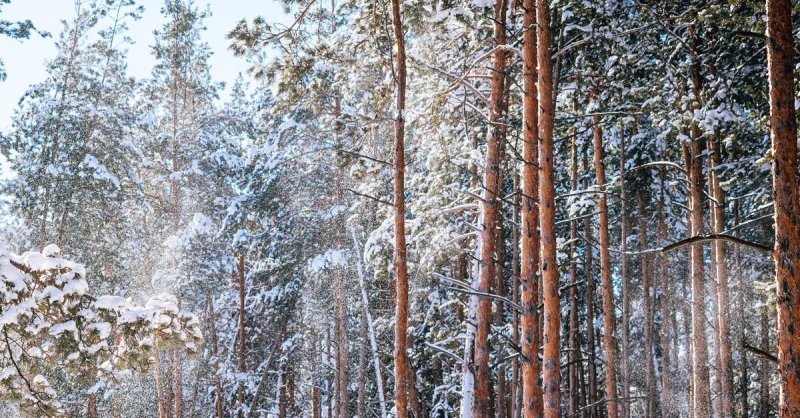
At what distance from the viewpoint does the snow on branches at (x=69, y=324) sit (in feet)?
21.1

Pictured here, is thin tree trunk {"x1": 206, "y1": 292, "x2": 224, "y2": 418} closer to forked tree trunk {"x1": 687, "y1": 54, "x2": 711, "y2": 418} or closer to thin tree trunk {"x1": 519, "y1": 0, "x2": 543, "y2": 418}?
forked tree trunk {"x1": 687, "y1": 54, "x2": 711, "y2": 418}

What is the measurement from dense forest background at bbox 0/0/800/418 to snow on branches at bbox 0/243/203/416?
0.10ft

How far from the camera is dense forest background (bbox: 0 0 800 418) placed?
712 cm

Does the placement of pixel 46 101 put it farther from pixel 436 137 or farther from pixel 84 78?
pixel 436 137

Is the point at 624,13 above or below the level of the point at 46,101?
below

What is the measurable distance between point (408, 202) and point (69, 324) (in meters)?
8.49

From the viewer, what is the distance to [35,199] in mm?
15602

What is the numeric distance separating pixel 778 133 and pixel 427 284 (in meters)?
11.7

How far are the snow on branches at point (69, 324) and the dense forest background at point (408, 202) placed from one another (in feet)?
0.10

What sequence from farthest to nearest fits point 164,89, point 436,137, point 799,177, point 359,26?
point 164,89
point 436,137
point 359,26
point 799,177

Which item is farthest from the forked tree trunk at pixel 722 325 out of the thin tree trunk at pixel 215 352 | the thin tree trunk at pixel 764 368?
the thin tree trunk at pixel 215 352

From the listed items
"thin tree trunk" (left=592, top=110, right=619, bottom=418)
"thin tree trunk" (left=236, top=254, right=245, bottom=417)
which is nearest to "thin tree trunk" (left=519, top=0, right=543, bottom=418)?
"thin tree trunk" (left=592, top=110, right=619, bottom=418)

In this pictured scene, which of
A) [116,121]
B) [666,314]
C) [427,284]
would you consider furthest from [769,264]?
[116,121]

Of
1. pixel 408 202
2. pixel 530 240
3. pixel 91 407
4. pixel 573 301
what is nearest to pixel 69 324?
pixel 530 240
